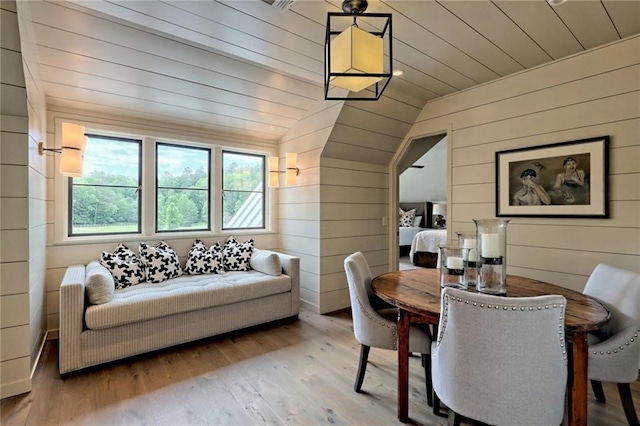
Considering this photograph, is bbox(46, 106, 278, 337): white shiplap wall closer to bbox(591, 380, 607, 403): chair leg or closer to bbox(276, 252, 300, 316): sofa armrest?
bbox(276, 252, 300, 316): sofa armrest

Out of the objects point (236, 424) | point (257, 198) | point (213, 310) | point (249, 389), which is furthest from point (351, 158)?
point (236, 424)

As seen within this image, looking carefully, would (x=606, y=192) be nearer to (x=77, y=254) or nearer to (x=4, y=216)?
(x=4, y=216)

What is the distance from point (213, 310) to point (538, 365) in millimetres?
2530

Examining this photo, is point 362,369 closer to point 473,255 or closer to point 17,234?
Result: point 473,255

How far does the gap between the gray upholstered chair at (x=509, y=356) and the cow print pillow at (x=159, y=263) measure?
113 inches

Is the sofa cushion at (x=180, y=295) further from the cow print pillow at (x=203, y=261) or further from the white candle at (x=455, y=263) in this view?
the white candle at (x=455, y=263)

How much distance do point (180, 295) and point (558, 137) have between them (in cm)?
356

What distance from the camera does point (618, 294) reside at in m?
1.78

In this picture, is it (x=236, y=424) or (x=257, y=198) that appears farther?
(x=257, y=198)

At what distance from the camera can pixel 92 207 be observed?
3.19 metres

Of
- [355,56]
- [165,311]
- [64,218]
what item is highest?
[355,56]

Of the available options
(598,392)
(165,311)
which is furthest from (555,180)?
(165,311)

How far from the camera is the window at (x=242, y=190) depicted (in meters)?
4.07

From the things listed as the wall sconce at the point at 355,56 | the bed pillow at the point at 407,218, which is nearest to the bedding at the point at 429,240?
the bed pillow at the point at 407,218
